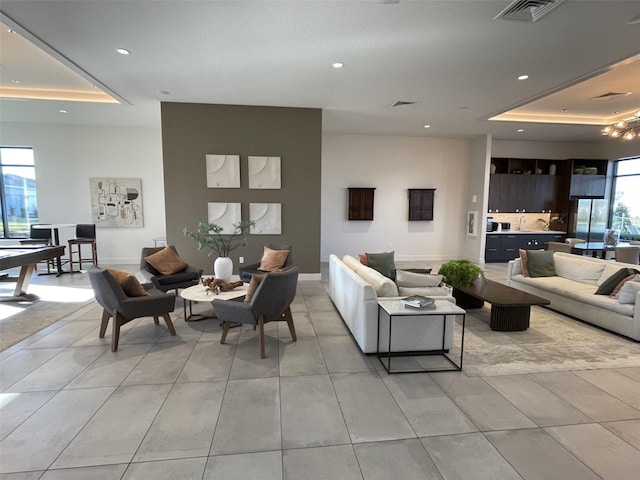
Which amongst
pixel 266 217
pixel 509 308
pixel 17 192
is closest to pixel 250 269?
pixel 266 217

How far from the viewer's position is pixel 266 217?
6.39 metres

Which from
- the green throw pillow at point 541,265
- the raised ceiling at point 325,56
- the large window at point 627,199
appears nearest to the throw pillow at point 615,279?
the green throw pillow at point 541,265

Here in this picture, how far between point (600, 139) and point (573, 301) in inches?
282

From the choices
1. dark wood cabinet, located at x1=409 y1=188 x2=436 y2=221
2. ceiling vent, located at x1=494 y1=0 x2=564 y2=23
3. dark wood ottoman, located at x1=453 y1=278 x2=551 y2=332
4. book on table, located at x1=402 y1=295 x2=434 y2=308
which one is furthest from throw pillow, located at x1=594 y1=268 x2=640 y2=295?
dark wood cabinet, located at x1=409 y1=188 x2=436 y2=221

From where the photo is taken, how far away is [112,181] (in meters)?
7.97

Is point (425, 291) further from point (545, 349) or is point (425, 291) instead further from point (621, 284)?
point (621, 284)

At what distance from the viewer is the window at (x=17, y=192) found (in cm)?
779

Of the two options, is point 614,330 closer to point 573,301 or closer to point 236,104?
point 573,301

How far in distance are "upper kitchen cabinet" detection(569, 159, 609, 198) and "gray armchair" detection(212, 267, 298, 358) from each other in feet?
30.3

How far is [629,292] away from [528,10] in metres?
3.33

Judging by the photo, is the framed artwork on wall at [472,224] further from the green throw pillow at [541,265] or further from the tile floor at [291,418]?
the tile floor at [291,418]

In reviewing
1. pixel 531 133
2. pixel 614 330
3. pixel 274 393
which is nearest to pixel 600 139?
pixel 531 133

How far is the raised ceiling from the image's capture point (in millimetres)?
3129

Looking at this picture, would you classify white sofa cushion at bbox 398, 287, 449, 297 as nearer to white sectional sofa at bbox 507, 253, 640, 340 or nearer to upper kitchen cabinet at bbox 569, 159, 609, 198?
white sectional sofa at bbox 507, 253, 640, 340
